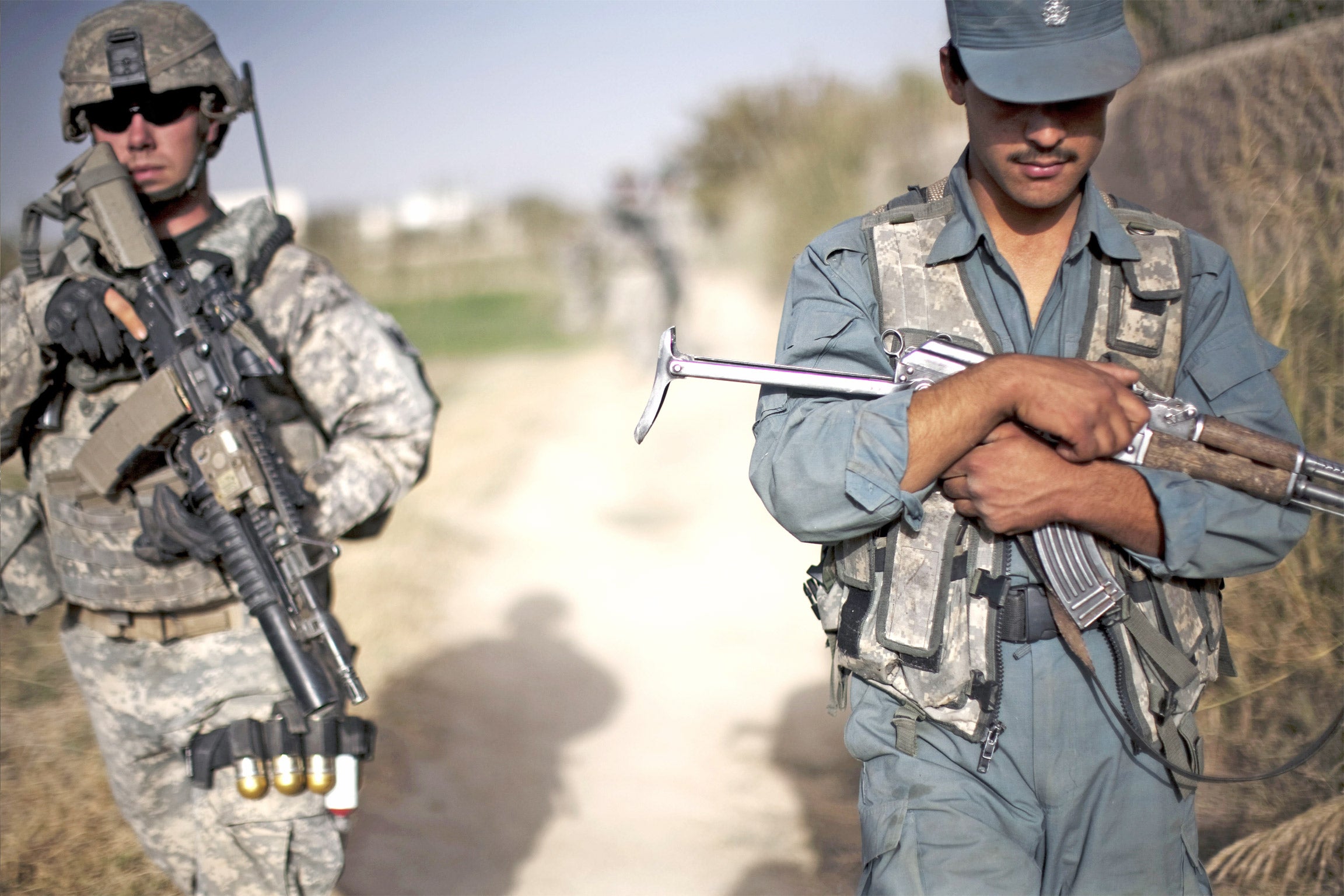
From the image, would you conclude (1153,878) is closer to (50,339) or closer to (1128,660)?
(1128,660)

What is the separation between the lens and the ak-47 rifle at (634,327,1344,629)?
180cm

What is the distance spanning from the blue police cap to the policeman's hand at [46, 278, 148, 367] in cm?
201

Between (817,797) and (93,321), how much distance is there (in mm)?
2953

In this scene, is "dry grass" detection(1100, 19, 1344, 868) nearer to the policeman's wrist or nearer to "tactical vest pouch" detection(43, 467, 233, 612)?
the policeman's wrist

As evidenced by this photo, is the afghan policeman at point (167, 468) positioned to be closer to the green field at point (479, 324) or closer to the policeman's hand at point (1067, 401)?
the policeman's hand at point (1067, 401)

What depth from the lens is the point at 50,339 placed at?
2.61 metres

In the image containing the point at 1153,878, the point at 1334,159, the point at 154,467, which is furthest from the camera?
the point at 1334,159

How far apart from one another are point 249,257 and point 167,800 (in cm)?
140

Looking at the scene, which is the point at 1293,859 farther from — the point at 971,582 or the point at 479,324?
the point at 479,324

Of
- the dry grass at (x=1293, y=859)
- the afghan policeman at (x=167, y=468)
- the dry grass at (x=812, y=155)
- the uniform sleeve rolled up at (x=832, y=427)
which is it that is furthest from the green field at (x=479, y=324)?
the uniform sleeve rolled up at (x=832, y=427)

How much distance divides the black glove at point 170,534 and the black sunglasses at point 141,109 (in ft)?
3.25

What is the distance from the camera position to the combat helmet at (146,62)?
2797 millimetres

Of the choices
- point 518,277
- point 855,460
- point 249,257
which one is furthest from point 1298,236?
point 518,277

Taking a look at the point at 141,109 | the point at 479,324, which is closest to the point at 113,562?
the point at 141,109
